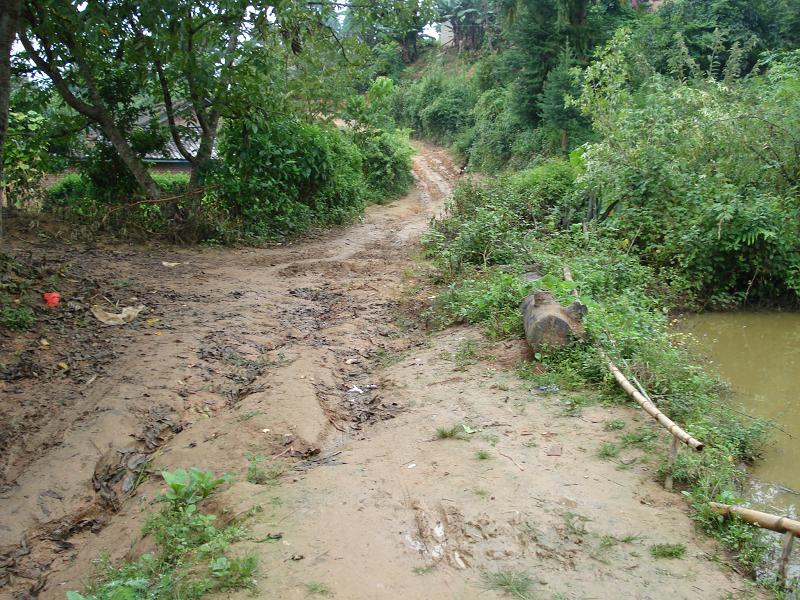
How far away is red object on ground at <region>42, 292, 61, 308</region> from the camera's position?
6.97 metres

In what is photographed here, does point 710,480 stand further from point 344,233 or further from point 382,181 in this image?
point 382,181

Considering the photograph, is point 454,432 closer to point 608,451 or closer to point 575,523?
point 608,451

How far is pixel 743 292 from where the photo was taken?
9750 mm

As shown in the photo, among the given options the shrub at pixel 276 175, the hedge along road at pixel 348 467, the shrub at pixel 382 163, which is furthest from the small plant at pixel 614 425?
the shrub at pixel 382 163

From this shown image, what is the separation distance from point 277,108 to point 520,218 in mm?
5461

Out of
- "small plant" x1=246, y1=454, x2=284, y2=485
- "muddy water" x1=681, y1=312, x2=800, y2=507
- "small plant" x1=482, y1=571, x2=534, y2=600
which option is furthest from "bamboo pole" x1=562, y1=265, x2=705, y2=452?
"small plant" x1=246, y1=454, x2=284, y2=485

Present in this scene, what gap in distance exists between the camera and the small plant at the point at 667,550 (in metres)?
3.52

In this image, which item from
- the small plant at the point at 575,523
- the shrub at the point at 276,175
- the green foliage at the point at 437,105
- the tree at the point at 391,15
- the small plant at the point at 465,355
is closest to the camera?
the small plant at the point at 575,523

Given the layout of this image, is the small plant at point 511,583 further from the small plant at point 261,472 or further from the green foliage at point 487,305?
the green foliage at point 487,305

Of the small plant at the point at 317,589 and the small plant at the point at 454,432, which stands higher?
the small plant at the point at 317,589

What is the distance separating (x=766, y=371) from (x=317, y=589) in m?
6.39

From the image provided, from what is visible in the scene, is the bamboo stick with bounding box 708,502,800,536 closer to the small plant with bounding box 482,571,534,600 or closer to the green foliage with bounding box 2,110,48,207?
the small plant with bounding box 482,571,534,600

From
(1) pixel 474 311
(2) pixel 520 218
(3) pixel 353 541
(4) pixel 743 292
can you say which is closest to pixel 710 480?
(3) pixel 353 541

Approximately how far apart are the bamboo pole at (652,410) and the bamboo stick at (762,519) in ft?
1.21
